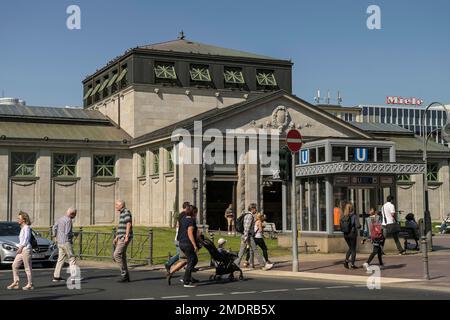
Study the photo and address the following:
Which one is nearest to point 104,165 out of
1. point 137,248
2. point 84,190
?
point 84,190

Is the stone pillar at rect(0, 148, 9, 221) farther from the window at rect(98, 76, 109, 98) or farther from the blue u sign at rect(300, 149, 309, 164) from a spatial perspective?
the blue u sign at rect(300, 149, 309, 164)

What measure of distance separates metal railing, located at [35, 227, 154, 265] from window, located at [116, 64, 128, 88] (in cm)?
3024

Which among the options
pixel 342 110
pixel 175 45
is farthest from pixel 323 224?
pixel 342 110

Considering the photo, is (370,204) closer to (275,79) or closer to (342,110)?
(275,79)

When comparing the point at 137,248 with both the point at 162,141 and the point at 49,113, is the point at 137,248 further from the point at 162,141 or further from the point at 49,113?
the point at 49,113

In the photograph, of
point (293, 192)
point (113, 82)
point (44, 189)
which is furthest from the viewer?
point (113, 82)

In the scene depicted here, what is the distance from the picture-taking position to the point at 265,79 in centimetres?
6181

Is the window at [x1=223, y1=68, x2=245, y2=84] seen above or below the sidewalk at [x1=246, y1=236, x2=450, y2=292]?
above

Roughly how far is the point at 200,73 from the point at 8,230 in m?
35.1

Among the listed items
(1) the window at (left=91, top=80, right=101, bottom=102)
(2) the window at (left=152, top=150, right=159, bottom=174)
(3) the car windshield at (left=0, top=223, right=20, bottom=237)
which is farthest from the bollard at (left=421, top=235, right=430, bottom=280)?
(1) the window at (left=91, top=80, right=101, bottom=102)

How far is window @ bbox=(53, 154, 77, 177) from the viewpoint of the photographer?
51.7m

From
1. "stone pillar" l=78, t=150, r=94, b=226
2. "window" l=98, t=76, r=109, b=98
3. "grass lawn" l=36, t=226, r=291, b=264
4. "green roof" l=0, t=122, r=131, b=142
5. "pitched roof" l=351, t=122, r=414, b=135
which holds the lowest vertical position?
"grass lawn" l=36, t=226, r=291, b=264

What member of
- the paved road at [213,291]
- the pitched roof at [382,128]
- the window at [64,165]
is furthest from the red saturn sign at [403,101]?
the paved road at [213,291]
